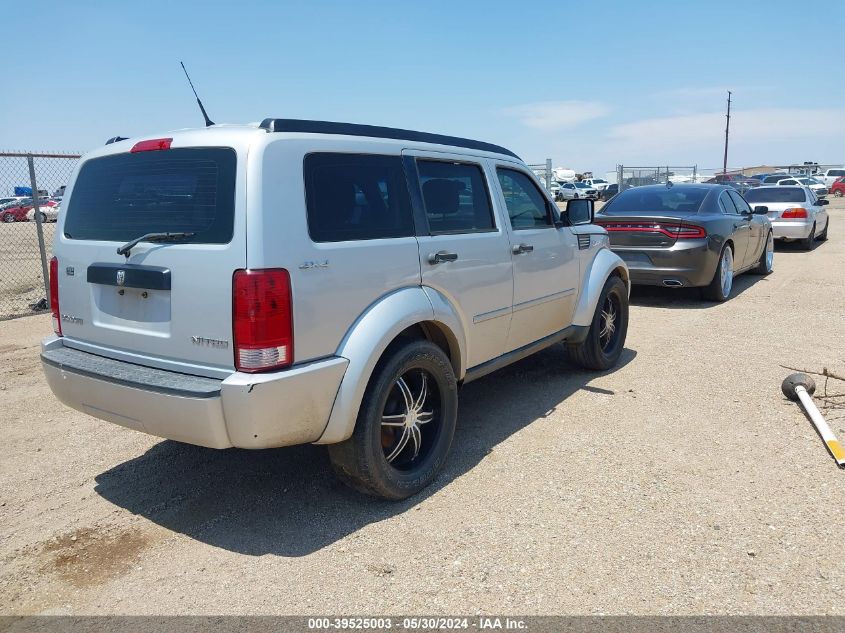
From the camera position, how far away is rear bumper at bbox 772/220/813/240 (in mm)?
14961

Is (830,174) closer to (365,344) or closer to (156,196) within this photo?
(365,344)

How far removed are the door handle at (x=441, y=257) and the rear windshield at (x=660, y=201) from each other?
20.2 feet

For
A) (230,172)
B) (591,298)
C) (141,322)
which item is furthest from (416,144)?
(591,298)

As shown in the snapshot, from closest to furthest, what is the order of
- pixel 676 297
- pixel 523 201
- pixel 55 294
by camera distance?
pixel 55 294, pixel 523 201, pixel 676 297

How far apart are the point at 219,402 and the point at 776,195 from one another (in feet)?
53.4

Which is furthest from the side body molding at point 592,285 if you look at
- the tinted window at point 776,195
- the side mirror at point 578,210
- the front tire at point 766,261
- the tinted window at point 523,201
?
the tinted window at point 776,195

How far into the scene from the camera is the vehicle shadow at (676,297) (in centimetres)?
940

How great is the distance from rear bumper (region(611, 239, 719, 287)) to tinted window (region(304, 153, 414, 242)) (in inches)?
236

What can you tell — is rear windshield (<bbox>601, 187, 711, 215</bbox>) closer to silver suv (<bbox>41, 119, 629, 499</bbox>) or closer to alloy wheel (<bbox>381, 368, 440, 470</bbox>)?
silver suv (<bbox>41, 119, 629, 499</bbox>)

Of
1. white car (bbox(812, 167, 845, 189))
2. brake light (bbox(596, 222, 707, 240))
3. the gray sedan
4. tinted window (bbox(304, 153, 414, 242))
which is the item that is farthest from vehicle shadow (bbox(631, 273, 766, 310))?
white car (bbox(812, 167, 845, 189))

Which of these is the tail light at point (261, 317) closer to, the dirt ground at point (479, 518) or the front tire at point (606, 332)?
the dirt ground at point (479, 518)

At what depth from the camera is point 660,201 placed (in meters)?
9.67

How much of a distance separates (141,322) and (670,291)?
8976 millimetres

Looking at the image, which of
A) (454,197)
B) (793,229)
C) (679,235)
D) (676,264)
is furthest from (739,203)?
(454,197)
